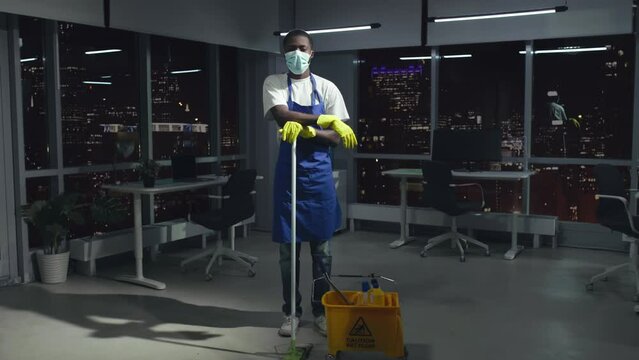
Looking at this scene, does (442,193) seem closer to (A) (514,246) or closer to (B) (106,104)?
(A) (514,246)

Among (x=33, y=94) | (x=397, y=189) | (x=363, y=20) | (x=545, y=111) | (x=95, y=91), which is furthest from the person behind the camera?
(x=397, y=189)

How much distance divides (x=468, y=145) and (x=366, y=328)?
11.4 ft

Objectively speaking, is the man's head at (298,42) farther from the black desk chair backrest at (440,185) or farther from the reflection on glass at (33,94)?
the reflection on glass at (33,94)

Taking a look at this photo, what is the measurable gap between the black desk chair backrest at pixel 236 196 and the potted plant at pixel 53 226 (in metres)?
1.13

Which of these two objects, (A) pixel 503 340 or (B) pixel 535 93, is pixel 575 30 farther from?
(A) pixel 503 340

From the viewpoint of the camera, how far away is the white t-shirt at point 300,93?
11.2ft

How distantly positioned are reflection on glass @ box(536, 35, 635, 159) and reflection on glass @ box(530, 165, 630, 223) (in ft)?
0.76

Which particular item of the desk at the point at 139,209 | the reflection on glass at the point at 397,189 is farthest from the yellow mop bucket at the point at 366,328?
the reflection on glass at the point at 397,189

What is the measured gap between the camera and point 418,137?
7148 mm

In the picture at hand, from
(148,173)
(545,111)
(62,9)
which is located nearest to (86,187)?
(148,173)

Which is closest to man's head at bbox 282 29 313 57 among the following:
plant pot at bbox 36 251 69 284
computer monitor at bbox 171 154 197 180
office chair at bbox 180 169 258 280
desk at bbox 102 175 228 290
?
office chair at bbox 180 169 258 280

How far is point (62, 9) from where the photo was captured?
4.76 meters

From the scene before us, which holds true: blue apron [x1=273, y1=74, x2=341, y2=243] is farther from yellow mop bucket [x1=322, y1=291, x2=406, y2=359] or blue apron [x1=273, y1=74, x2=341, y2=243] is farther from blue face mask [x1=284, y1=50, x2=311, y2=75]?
yellow mop bucket [x1=322, y1=291, x2=406, y2=359]

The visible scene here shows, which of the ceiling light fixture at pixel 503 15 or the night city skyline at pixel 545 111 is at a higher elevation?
the ceiling light fixture at pixel 503 15
